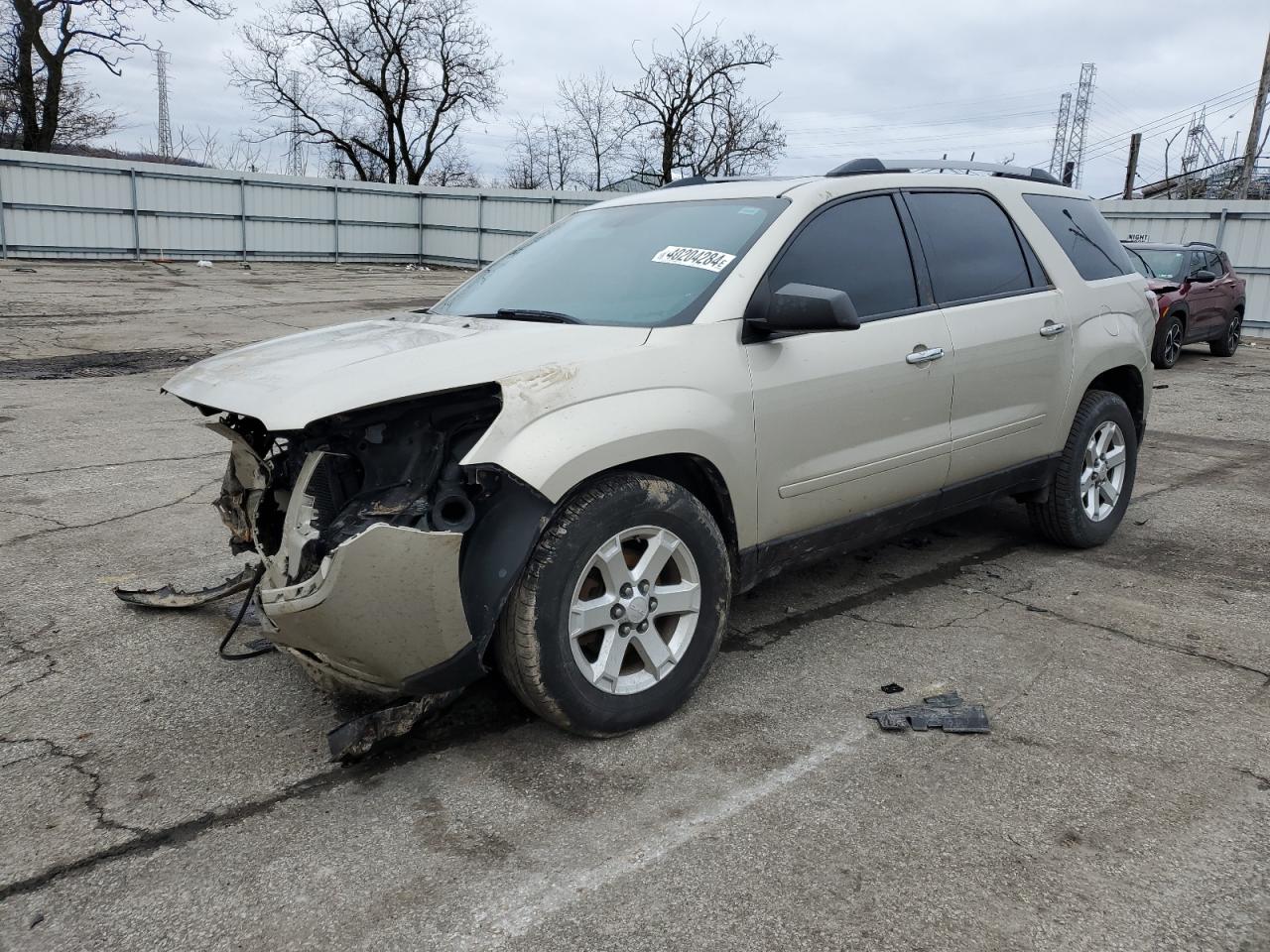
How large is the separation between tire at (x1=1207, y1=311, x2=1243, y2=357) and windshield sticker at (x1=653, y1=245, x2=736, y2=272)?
14.4m

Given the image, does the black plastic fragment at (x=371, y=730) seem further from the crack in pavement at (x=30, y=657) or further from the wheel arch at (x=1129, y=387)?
the wheel arch at (x=1129, y=387)

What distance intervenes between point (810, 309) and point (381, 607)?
1.66 m

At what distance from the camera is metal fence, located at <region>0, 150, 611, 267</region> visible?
23.5 meters

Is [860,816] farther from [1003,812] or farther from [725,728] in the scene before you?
[725,728]

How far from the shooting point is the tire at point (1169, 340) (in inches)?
538

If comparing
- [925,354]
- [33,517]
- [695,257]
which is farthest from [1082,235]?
[33,517]

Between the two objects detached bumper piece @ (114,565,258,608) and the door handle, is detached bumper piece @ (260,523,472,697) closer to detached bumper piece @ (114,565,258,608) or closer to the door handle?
detached bumper piece @ (114,565,258,608)

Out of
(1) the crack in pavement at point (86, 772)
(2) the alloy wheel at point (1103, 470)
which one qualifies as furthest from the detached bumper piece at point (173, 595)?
(2) the alloy wheel at point (1103, 470)

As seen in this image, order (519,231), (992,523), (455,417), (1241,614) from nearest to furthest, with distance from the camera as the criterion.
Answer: (455,417) < (1241,614) < (992,523) < (519,231)

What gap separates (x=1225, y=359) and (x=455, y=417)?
1567 cm

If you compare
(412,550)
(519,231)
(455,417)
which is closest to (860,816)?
(412,550)

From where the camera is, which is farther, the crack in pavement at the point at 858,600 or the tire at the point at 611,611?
the crack in pavement at the point at 858,600

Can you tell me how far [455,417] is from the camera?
2.99 m

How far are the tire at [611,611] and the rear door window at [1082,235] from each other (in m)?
2.77
